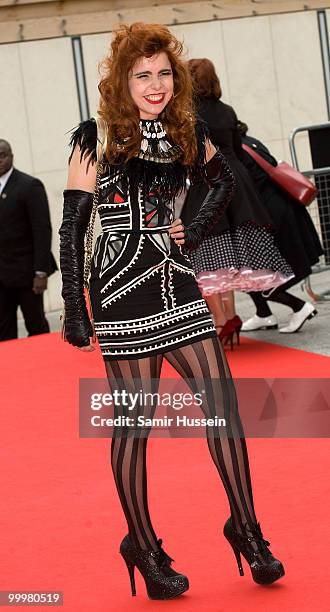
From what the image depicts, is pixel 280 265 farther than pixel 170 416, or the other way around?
pixel 280 265

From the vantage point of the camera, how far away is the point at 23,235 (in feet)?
30.3

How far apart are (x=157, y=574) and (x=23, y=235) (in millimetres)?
5788

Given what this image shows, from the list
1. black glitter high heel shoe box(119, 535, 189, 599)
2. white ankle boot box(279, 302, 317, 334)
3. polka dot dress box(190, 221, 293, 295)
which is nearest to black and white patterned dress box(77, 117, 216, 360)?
black glitter high heel shoe box(119, 535, 189, 599)

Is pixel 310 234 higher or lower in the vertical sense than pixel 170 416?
higher

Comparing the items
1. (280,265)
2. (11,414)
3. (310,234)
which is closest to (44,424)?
(11,414)

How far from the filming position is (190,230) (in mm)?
3809

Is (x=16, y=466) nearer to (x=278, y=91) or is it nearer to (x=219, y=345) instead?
(x=219, y=345)

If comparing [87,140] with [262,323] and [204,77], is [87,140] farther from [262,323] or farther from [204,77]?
[262,323]

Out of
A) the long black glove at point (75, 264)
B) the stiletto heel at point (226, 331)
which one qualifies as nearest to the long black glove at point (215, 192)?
the long black glove at point (75, 264)

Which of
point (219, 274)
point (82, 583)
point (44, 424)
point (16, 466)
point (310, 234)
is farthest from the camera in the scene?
point (310, 234)

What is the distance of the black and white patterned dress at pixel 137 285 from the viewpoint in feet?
12.1

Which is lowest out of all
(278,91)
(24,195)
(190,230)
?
(190,230)

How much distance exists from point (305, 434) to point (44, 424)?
4.98 ft

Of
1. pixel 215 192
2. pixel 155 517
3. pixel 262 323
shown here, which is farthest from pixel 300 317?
pixel 215 192
